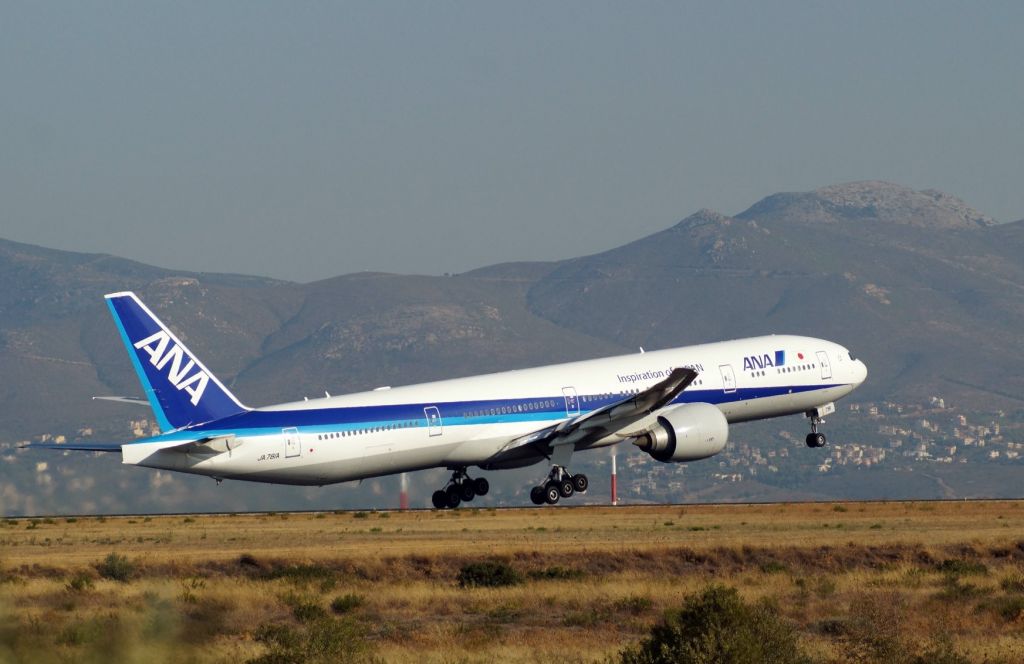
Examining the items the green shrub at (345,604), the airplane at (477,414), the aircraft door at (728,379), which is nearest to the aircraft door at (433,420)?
the airplane at (477,414)

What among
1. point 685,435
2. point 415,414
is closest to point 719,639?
point 415,414

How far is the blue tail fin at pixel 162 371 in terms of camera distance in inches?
1992

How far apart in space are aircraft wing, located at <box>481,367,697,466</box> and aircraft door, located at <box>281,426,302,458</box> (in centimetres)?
884

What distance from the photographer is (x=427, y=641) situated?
3070 cm

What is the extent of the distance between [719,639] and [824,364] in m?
43.7

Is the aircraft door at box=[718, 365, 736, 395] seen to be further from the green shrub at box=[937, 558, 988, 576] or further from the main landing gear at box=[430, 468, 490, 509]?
the green shrub at box=[937, 558, 988, 576]

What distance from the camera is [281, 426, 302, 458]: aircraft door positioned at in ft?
169

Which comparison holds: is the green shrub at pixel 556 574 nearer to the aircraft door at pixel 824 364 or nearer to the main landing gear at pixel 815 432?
the aircraft door at pixel 824 364

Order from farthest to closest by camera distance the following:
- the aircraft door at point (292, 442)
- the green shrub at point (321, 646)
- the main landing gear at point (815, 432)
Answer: the main landing gear at point (815, 432) < the aircraft door at point (292, 442) < the green shrub at point (321, 646)

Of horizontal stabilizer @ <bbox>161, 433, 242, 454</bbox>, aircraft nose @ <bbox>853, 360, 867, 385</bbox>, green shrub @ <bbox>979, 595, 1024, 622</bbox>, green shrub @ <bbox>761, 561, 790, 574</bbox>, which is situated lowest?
green shrub @ <bbox>979, 595, 1024, 622</bbox>

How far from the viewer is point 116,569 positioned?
132 feet

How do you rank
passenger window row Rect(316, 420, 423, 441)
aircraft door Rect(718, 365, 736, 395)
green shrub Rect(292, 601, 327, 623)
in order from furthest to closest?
aircraft door Rect(718, 365, 736, 395) → passenger window row Rect(316, 420, 423, 441) → green shrub Rect(292, 601, 327, 623)

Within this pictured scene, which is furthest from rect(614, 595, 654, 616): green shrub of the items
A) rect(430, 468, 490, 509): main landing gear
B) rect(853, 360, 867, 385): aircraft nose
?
rect(853, 360, 867, 385): aircraft nose

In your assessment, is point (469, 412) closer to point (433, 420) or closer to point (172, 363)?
point (433, 420)
